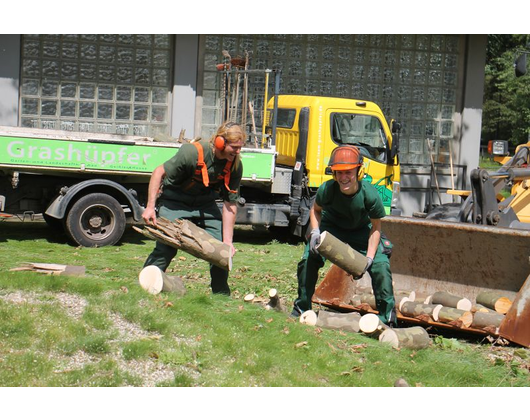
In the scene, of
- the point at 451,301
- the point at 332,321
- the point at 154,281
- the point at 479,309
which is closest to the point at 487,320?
the point at 479,309

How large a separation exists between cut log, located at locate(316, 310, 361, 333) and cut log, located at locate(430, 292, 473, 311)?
1326 millimetres

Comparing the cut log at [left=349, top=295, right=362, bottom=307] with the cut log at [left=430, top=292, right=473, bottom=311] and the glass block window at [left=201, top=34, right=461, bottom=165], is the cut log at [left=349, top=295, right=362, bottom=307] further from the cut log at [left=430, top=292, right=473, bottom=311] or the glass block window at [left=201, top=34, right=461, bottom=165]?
the glass block window at [left=201, top=34, right=461, bottom=165]

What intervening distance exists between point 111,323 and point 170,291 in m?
1.14

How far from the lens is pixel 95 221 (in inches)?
482

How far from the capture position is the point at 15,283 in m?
7.00

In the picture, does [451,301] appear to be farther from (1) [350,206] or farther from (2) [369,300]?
(1) [350,206]

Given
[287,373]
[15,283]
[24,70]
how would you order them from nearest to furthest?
[287,373]
[15,283]
[24,70]

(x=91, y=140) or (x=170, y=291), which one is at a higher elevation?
(x=91, y=140)

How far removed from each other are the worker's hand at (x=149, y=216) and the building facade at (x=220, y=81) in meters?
9.61

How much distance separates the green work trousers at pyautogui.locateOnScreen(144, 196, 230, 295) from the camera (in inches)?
299

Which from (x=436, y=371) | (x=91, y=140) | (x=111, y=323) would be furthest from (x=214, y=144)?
(x=91, y=140)

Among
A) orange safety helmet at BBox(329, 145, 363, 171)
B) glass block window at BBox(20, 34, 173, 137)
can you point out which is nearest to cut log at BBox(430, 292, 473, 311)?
orange safety helmet at BBox(329, 145, 363, 171)

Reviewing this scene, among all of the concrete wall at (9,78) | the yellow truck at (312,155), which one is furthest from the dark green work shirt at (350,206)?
the concrete wall at (9,78)
